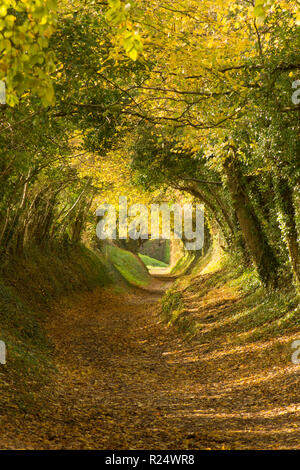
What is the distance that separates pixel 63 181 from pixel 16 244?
138 inches

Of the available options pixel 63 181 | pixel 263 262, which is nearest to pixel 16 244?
pixel 63 181

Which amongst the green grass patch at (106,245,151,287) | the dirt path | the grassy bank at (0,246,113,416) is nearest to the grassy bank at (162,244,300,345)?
the dirt path

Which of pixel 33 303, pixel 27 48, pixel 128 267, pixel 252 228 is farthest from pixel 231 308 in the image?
pixel 128 267

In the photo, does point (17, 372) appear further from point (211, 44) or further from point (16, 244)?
point (16, 244)

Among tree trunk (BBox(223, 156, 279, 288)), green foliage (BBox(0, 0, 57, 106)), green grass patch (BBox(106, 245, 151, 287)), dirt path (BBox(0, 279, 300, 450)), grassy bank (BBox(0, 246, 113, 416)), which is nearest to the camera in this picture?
green foliage (BBox(0, 0, 57, 106))

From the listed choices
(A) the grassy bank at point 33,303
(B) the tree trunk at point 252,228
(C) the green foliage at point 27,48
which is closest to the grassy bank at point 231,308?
(B) the tree trunk at point 252,228

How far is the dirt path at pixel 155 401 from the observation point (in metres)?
5.74

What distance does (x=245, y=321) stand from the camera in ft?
42.1

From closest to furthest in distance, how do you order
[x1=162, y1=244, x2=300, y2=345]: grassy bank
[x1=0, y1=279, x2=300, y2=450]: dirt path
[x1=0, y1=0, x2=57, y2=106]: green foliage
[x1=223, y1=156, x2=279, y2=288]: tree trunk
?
[x1=0, y1=0, x2=57, y2=106]: green foliage
[x1=0, y1=279, x2=300, y2=450]: dirt path
[x1=162, y1=244, x2=300, y2=345]: grassy bank
[x1=223, y1=156, x2=279, y2=288]: tree trunk

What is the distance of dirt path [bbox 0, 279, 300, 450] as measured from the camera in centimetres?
574

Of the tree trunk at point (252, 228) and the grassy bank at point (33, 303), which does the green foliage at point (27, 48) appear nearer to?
the grassy bank at point (33, 303)

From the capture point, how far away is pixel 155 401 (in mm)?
8078

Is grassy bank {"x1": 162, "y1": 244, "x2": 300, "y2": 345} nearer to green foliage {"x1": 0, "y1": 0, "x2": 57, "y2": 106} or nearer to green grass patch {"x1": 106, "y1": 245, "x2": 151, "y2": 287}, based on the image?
green foliage {"x1": 0, "y1": 0, "x2": 57, "y2": 106}

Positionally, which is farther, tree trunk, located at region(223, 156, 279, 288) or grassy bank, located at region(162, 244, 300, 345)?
tree trunk, located at region(223, 156, 279, 288)
